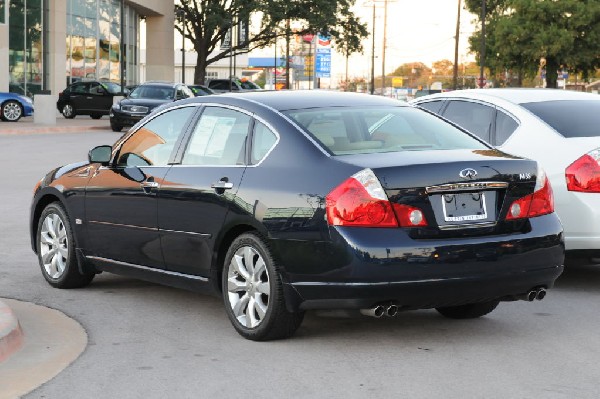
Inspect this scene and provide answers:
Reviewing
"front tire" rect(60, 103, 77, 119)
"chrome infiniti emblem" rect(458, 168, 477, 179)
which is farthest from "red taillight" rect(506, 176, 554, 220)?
"front tire" rect(60, 103, 77, 119)

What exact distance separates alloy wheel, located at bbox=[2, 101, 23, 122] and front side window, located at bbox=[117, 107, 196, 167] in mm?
34408

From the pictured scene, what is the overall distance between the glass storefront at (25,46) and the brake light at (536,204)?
49731 millimetres

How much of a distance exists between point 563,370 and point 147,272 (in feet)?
10.3

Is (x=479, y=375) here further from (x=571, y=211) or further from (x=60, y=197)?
(x=60, y=197)

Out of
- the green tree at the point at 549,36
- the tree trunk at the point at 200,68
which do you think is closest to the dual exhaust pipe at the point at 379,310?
the tree trunk at the point at 200,68

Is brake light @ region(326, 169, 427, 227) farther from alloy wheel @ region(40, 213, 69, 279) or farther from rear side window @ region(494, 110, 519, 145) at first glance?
rear side window @ region(494, 110, 519, 145)

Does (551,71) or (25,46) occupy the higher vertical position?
(25,46)

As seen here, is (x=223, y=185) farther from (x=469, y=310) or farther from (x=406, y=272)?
(x=469, y=310)

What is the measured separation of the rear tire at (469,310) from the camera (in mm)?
7832

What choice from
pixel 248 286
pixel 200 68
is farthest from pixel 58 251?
pixel 200 68

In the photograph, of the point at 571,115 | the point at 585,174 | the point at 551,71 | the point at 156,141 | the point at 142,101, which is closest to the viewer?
the point at 156,141

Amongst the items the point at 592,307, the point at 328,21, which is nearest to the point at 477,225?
the point at 592,307

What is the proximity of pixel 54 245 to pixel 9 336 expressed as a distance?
243cm

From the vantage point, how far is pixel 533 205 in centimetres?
718
